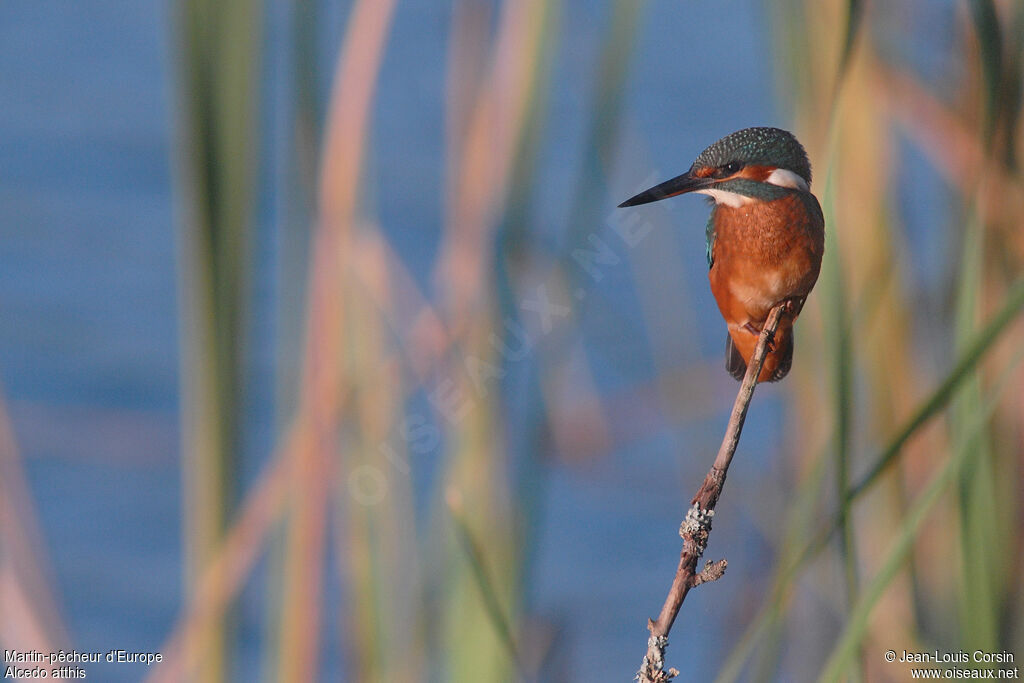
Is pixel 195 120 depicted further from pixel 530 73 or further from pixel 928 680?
pixel 928 680

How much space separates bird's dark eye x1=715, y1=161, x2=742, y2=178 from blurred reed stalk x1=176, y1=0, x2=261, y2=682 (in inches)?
13.4

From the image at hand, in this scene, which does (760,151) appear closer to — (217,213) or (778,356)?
(778,356)

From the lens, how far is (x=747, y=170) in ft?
1.78

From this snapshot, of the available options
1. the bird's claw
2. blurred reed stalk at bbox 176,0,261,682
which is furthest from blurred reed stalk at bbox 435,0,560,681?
the bird's claw

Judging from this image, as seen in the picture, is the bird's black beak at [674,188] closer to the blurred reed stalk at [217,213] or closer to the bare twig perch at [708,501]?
the bare twig perch at [708,501]

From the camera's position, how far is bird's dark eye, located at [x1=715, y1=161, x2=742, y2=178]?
0.55 m

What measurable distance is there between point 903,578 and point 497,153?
0.86 meters

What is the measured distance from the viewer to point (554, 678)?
5.33 ft

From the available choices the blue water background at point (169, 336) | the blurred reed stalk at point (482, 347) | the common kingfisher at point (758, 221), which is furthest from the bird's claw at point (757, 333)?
the blue water background at point (169, 336)

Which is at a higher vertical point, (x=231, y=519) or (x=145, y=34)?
(x=145, y=34)

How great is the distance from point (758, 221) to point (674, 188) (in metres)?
0.04

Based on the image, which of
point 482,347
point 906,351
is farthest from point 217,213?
point 906,351

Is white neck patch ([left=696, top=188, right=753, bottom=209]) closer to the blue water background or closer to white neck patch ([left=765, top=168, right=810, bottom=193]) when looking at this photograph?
white neck patch ([left=765, top=168, right=810, bottom=193])

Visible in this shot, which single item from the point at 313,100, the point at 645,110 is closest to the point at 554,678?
the point at 313,100
